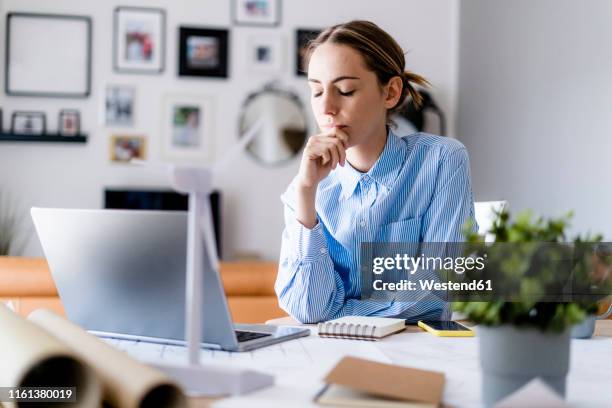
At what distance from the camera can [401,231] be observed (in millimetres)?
1618

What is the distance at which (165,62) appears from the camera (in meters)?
5.15

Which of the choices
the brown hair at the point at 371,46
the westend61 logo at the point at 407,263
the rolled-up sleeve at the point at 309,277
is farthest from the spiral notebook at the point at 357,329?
→ the brown hair at the point at 371,46

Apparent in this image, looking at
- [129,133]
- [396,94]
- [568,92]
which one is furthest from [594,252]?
[129,133]

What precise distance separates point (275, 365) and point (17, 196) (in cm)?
443

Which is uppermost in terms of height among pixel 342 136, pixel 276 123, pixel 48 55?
pixel 48 55

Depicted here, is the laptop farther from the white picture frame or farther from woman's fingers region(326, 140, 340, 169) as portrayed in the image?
the white picture frame

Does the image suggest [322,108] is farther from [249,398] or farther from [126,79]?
[126,79]

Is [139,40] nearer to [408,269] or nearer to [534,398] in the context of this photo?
→ [408,269]

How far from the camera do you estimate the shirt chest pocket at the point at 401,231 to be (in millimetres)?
1615

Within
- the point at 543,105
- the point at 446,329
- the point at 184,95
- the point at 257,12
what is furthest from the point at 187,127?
the point at 446,329

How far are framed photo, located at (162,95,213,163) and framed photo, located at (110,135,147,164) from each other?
0.49ft

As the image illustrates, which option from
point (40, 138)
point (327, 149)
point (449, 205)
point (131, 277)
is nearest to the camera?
point (131, 277)

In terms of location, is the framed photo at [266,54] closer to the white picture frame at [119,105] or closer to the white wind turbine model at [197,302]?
the white picture frame at [119,105]

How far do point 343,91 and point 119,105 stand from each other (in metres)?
3.86
